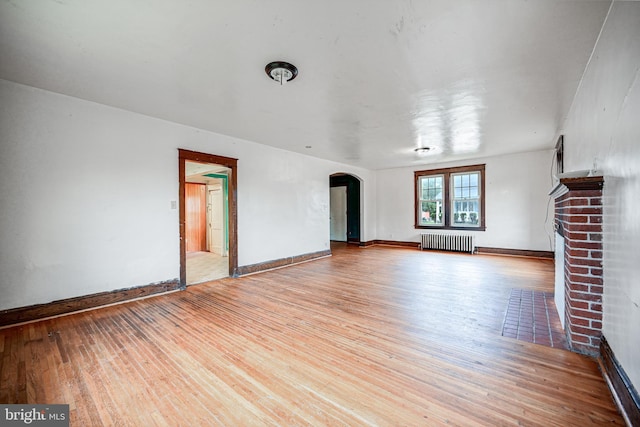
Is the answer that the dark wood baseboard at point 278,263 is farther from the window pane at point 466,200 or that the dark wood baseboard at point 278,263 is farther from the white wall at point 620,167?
the white wall at point 620,167

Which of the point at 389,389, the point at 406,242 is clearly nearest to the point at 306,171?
the point at 406,242

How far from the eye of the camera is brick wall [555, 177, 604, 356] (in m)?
2.10

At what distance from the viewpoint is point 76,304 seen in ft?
10.8

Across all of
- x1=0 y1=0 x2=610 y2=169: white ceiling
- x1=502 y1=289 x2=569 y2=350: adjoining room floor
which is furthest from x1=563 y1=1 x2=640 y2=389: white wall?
x1=502 y1=289 x2=569 y2=350: adjoining room floor

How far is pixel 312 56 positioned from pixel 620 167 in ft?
7.93

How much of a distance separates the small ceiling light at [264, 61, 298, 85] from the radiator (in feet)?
22.6

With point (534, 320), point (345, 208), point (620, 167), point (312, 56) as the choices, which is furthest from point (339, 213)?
point (620, 167)

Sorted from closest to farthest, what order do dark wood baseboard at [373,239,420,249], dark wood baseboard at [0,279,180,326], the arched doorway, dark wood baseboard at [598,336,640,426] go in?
dark wood baseboard at [598,336,640,426] → dark wood baseboard at [0,279,180,326] → dark wood baseboard at [373,239,420,249] → the arched doorway

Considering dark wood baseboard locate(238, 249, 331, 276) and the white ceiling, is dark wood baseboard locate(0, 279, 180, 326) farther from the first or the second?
A: the white ceiling

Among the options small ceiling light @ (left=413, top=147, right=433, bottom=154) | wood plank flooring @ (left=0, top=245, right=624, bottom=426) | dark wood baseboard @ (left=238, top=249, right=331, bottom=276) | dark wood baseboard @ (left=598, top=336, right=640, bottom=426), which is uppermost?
small ceiling light @ (left=413, top=147, right=433, bottom=154)

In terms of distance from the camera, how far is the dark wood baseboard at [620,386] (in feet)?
4.58

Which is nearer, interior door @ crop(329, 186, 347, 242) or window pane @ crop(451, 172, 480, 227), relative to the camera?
window pane @ crop(451, 172, 480, 227)

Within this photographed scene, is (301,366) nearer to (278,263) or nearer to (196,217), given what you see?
(278,263)

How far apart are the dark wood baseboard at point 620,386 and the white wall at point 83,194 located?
4946 millimetres
